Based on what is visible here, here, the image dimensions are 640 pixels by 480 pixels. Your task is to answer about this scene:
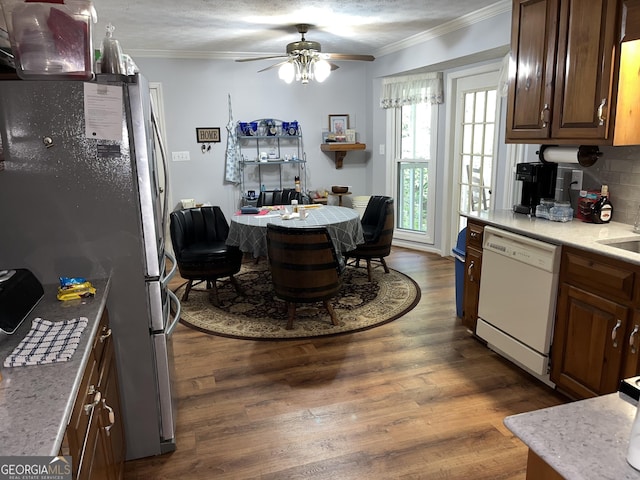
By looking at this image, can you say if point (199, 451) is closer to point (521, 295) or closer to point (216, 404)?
point (216, 404)

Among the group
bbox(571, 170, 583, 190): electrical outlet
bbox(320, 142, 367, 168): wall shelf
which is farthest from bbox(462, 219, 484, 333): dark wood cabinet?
bbox(320, 142, 367, 168): wall shelf

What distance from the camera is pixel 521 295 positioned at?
2744mm

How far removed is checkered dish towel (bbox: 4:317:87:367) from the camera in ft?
4.26

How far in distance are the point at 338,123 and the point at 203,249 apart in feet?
9.53

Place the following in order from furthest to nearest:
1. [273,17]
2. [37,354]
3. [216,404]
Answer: [273,17]
[216,404]
[37,354]

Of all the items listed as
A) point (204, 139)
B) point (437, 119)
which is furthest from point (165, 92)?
point (437, 119)

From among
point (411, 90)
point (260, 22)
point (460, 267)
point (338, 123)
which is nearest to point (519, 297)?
point (460, 267)

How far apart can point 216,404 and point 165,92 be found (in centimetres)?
400

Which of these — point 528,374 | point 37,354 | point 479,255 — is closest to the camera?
point 37,354

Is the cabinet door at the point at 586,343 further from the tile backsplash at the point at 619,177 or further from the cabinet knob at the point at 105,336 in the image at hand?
the cabinet knob at the point at 105,336

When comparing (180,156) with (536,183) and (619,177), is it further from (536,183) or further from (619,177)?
(619,177)

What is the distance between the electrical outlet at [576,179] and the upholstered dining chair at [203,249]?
2.61m

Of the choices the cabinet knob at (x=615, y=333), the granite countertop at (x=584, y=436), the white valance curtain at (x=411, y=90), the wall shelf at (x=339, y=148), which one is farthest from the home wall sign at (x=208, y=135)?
the granite countertop at (x=584, y=436)

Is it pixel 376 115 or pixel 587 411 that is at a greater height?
pixel 376 115
